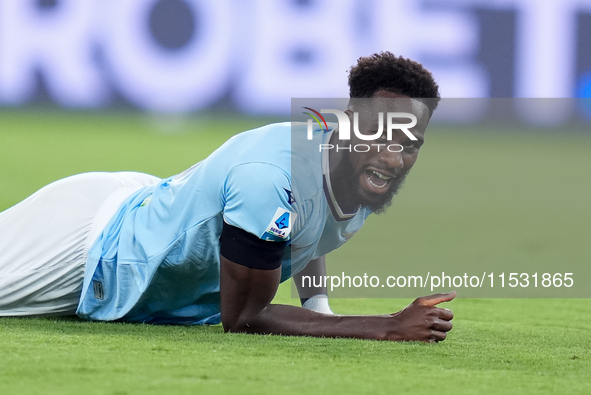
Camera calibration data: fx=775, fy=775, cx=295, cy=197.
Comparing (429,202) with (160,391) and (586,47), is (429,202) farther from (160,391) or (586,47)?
(586,47)

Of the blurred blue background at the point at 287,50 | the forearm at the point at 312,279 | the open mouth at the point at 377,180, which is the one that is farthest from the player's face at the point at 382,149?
the blurred blue background at the point at 287,50

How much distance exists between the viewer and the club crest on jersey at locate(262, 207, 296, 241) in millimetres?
2178

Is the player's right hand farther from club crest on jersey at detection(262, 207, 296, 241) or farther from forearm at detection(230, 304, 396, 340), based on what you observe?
club crest on jersey at detection(262, 207, 296, 241)

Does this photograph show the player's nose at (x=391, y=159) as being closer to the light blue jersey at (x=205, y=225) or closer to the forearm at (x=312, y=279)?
the light blue jersey at (x=205, y=225)

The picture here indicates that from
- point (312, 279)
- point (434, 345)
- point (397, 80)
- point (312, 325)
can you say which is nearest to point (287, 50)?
point (312, 279)

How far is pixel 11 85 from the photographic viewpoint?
30.9ft

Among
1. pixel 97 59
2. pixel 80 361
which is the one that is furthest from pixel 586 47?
pixel 80 361

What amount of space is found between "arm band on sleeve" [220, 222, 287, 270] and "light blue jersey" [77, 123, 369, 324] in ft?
0.08

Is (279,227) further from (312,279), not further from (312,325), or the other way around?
(312,279)

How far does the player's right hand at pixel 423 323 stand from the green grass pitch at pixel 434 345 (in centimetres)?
5

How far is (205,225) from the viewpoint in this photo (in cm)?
235

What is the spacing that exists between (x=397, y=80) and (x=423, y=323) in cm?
75

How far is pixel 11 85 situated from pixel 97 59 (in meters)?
1.12

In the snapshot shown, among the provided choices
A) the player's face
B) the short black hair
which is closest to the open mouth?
the player's face
